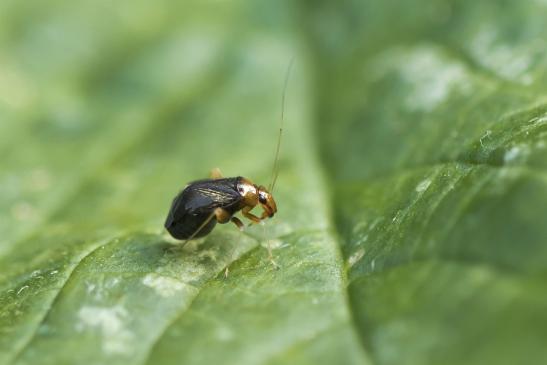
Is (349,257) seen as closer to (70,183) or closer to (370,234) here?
(370,234)

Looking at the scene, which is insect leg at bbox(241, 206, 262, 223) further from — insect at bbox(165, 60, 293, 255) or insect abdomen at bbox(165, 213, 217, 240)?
insect abdomen at bbox(165, 213, 217, 240)

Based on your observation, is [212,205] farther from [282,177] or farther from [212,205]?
[282,177]

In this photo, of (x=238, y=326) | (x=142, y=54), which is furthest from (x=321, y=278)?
(x=142, y=54)

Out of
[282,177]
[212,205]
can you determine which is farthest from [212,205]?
[282,177]

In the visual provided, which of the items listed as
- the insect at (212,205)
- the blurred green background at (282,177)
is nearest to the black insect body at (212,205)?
the insect at (212,205)

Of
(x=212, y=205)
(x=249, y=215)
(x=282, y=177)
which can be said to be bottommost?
(x=282, y=177)

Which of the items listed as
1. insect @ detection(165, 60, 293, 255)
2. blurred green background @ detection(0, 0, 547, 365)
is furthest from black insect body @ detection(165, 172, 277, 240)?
blurred green background @ detection(0, 0, 547, 365)
